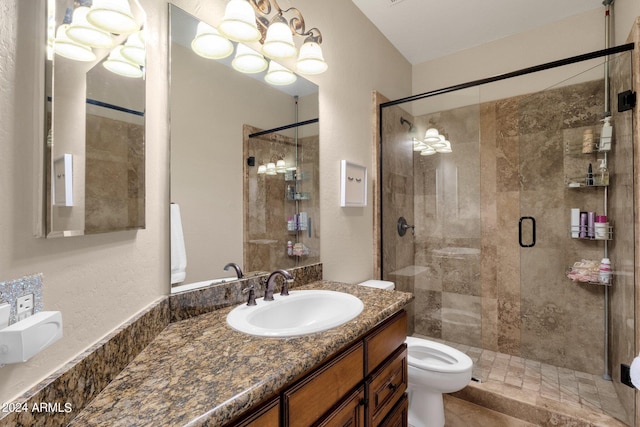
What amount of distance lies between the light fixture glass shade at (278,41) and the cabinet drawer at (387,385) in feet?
4.67

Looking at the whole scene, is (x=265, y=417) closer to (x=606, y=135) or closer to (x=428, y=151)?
(x=428, y=151)

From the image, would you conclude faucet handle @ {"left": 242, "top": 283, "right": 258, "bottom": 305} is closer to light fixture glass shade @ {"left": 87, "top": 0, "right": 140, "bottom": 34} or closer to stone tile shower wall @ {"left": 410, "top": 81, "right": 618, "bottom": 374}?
light fixture glass shade @ {"left": 87, "top": 0, "right": 140, "bottom": 34}

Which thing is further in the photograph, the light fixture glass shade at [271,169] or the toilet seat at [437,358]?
the toilet seat at [437,358]

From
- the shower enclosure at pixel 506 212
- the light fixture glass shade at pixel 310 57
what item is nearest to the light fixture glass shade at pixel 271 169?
the light fixture glass shade at pixel 310 57

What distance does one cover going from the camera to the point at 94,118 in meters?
0.72

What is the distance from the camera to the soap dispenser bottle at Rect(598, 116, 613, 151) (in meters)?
2.02

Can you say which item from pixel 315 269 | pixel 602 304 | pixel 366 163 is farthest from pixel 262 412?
pixel 602 304

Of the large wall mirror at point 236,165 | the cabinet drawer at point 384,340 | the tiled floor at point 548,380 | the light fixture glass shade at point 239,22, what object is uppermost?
the light fixture glass shade at point 239,22

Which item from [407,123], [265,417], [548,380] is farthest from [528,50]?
[265,417]

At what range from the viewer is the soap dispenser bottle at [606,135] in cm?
202

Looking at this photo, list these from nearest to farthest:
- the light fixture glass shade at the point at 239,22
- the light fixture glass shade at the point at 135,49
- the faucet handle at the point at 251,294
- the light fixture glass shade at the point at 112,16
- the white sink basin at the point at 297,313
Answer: the light fixture glass shade at the point at 112,16, the light fixture glass shade at the point at 135,49, the white sink basin at the point at 297,313, the light fixture glass shade at the point at 239,22, the faucet handle at the point at 251,294

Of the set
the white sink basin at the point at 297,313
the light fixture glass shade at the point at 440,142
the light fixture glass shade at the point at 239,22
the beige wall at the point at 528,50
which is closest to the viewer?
the white sink basin at the point at 297,313

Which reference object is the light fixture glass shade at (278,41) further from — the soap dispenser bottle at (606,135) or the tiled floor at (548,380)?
the tiled floor at (548,380)

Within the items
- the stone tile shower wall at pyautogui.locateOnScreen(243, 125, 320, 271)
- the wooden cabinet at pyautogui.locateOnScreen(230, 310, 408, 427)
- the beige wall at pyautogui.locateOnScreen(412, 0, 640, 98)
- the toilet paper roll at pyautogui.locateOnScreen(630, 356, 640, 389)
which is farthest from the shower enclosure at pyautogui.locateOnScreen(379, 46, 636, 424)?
the wooden cabinet at pyautogui.locateOnScreen(230, 310, 408, 427)
